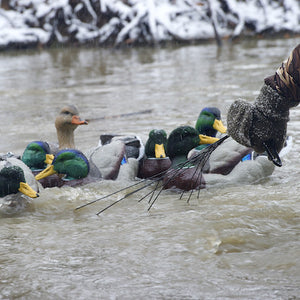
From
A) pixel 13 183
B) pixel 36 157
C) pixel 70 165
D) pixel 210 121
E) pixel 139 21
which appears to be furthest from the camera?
pixel 139 21

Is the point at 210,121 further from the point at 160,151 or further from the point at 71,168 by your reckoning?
the point at 71,168

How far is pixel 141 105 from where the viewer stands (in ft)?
28.5

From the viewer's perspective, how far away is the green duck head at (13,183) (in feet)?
14.5

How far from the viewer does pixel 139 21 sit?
55.8ft

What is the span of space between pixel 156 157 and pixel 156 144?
110 millimetres

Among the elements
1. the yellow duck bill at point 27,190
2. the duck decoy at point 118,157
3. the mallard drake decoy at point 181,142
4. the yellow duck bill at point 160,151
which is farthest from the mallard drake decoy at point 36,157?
the mallard drake decoy at point 181,142

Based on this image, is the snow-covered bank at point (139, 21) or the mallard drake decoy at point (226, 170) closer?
the mallard drake decoy at point (226, 170)

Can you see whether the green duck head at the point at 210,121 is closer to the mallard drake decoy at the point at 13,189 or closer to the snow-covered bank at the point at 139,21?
the mallard drake decoy at the point at 13,189

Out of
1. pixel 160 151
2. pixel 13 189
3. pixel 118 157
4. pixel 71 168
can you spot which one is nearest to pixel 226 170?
pixel 160 151

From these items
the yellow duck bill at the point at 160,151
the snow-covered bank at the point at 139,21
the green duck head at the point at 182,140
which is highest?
the snow-covered bank at the point at 139,21

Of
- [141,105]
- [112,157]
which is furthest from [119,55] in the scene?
[112,157]

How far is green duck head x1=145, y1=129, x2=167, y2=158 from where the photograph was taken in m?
5.24

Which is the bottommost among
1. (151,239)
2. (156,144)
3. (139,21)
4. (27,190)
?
(151,239)

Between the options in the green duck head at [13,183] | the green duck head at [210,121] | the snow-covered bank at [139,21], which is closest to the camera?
the green duck head at [13,183]
